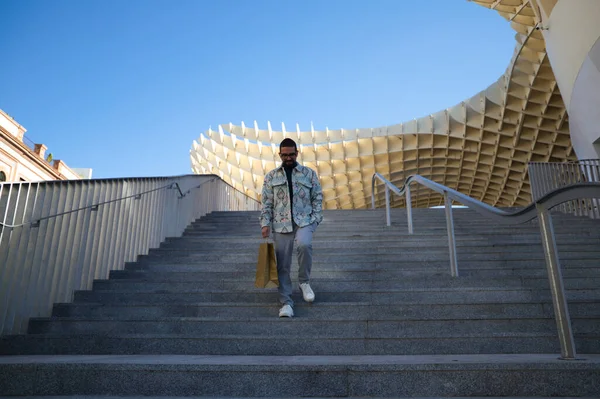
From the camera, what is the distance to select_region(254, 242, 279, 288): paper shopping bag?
12.0 ft

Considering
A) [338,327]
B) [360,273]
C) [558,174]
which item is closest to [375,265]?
[360,273]

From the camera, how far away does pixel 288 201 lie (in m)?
3.88

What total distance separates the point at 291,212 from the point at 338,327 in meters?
1.09

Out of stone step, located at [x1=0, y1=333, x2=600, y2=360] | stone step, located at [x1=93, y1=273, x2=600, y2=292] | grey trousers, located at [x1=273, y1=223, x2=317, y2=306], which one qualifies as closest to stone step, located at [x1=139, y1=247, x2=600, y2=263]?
stone step, located at [x1=93, y1=273, x2=600, y2=292]

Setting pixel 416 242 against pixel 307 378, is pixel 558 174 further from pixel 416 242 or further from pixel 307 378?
pixel 307 378

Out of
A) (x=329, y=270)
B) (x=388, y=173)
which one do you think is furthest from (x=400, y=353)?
(x=388, y=173)

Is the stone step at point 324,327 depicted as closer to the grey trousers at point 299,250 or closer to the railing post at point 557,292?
the grey trousers at point 299,250

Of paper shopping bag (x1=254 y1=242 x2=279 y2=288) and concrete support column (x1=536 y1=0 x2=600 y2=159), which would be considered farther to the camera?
concrete support column (x1=536 y1=0 x2=600 y2=159)

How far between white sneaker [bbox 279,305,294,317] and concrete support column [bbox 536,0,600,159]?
952cm

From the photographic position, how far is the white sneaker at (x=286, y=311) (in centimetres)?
340

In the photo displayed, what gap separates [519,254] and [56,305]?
481 cm

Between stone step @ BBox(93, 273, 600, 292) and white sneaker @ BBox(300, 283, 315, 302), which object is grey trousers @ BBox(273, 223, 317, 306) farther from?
stone step @ BBox(93, 273, 600, 292)

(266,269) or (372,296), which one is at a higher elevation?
(266,269)

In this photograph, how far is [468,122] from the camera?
93.8ft
